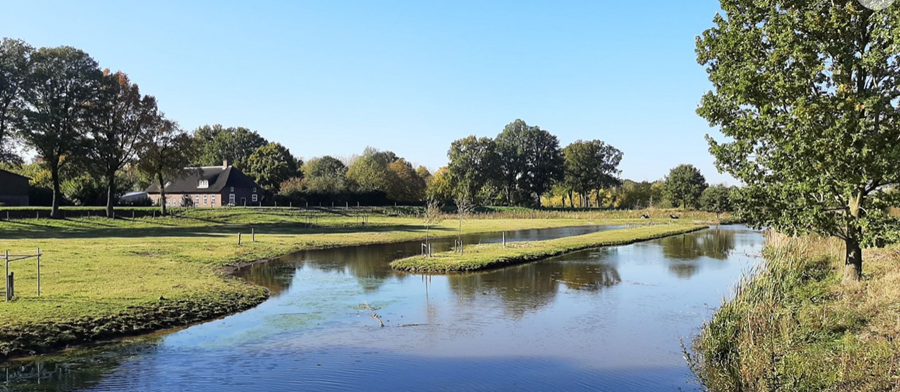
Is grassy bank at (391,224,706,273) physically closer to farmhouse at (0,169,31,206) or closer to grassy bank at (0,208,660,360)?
grassy bank at (0,208,660,360)

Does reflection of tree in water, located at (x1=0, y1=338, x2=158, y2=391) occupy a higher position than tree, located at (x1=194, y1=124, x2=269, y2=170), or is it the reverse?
tree, located at (x1=194, y1=124, x2=269, y2=170)

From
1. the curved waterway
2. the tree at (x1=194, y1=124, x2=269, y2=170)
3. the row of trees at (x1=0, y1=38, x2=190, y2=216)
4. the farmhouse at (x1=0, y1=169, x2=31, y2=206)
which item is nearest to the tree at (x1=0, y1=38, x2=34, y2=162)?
the row of trees at (x1=0, y1=38, x2=190, y2=216)

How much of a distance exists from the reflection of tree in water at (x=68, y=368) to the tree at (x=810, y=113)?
16.0 m

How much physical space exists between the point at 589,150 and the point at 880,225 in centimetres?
10878

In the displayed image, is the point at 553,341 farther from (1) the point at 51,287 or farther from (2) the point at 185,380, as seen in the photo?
(1) the point at 51,287

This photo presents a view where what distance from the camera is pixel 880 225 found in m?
15.6

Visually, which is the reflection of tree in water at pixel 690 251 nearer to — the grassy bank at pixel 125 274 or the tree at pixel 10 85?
the grassy bank at pixel 125 274

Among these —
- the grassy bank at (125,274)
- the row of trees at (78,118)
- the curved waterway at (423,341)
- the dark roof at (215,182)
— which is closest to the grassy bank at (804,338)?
the curved waterway at (423,341)

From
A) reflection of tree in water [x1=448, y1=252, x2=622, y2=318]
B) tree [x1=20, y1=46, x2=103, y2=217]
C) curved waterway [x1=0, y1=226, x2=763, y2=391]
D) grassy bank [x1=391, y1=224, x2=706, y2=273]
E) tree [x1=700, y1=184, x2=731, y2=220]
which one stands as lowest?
curved waterway [x1=0, y1=226, x2=763, y2=391]

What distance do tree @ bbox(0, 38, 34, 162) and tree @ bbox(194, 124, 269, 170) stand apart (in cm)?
6699

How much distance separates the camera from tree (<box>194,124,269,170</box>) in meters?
120

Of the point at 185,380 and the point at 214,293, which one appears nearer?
the point at 185,380

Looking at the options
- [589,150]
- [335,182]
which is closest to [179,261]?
[335,182]

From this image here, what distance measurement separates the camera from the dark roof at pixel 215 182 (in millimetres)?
92500
